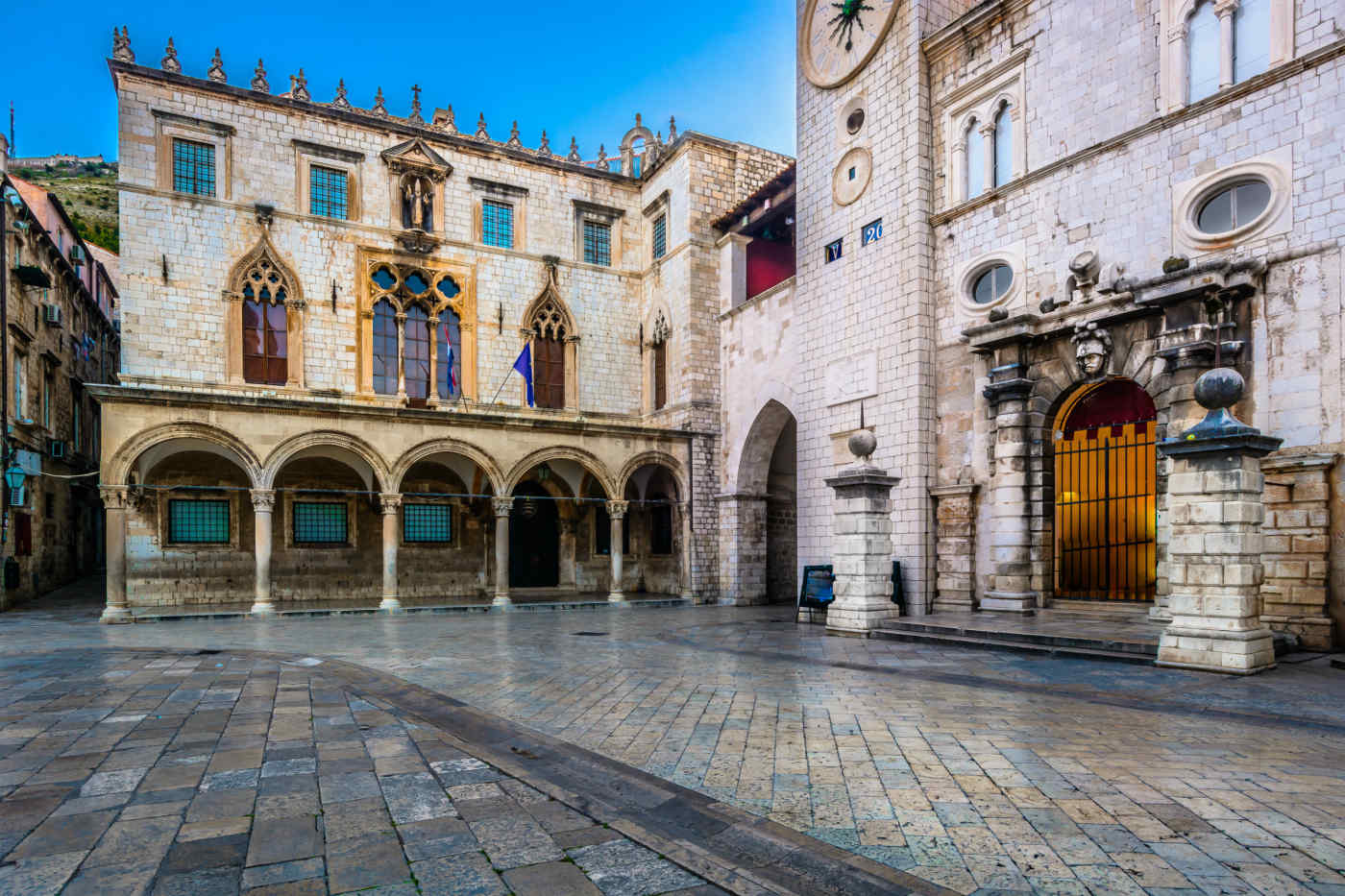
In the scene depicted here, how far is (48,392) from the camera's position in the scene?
21.0m

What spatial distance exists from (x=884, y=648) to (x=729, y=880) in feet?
25.0

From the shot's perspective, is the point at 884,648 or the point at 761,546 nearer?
the point at 884,648

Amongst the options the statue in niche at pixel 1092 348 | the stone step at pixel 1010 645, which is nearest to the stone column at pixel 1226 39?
the statue in niche at pixel 1092 348

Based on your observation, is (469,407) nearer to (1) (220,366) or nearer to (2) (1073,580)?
(1) (220,366)

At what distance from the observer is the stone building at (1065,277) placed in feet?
30.7

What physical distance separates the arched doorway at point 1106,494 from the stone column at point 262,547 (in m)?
15.0

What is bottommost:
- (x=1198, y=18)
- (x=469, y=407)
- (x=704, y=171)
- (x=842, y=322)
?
(x=469, y=407)

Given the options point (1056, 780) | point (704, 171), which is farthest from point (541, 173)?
point (1056, 780)

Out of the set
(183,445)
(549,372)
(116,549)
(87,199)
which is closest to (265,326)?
(183,445)

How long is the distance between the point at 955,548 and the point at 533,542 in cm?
1277

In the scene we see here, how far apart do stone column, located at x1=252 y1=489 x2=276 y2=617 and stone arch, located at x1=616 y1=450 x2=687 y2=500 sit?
7.89 m

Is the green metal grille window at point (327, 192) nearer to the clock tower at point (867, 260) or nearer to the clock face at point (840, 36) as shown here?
the clock tower at point (867, 260)

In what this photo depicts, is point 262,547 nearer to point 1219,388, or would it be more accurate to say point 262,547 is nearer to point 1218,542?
point 1218,542

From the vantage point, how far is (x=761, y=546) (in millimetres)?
20250
